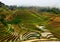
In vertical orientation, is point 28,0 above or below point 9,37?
above

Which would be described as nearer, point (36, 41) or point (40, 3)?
point (36, 41)

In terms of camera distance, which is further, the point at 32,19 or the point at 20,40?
the point at 32,19

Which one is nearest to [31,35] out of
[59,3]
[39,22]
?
[39,22]

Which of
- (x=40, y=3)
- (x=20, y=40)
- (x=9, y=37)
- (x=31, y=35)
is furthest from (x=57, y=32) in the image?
(x=40, y=3)

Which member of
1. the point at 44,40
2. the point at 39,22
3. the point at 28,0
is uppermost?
the point at 28,0

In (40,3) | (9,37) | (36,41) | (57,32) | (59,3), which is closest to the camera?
(9,37)

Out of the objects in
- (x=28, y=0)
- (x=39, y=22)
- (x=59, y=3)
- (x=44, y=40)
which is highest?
(x=28, y=0)

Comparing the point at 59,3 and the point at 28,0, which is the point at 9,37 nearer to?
the point at 59,3

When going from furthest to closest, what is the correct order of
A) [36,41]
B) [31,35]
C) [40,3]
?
[40,3], [31,35], [36,41]

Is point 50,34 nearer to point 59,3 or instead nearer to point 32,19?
point 32,19
